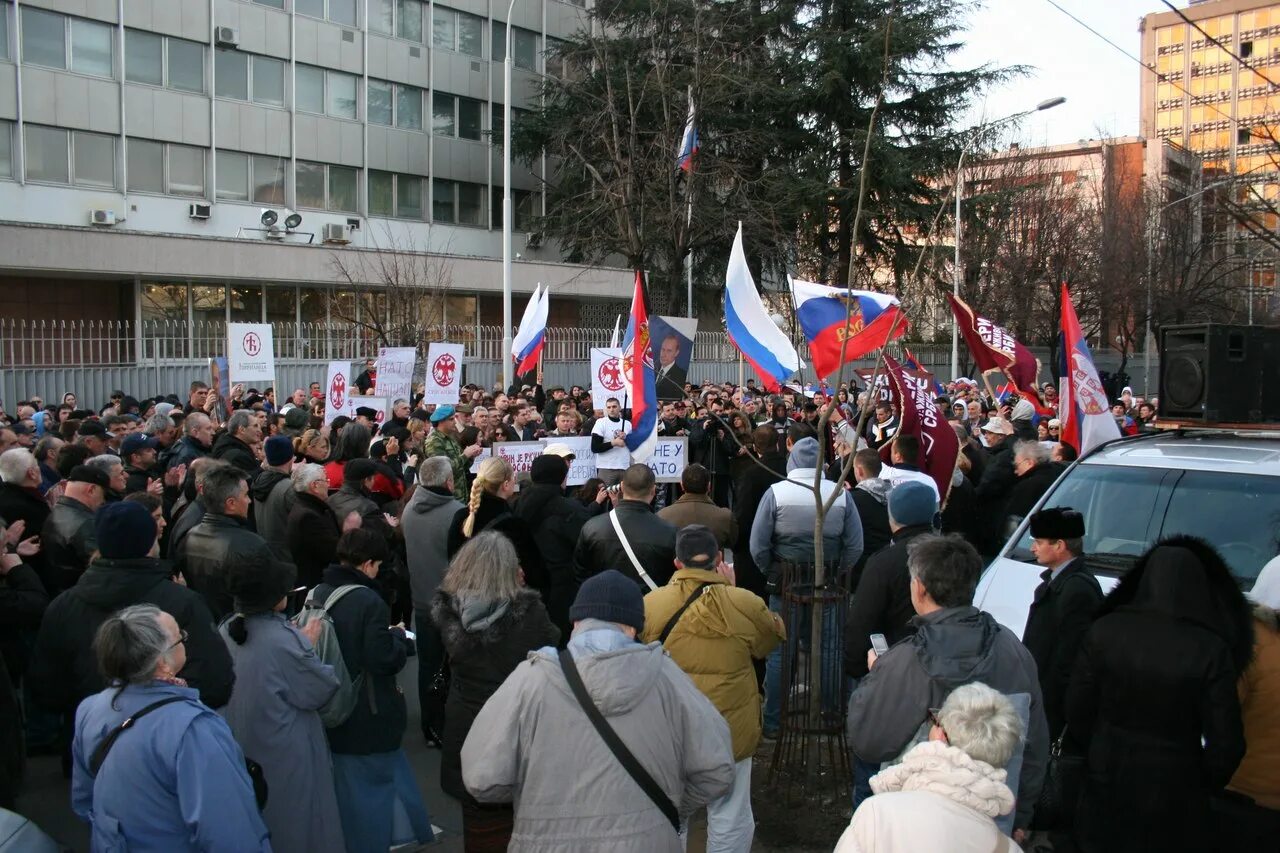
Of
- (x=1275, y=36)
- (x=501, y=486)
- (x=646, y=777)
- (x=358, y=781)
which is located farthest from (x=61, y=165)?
(x=1275, y=36)

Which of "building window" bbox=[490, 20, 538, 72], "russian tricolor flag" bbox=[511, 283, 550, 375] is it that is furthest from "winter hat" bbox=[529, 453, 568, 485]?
"building window" bbox=[490, 20, 538, 72]

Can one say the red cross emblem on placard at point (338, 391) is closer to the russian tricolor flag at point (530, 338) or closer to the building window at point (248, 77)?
the russian tricolor flag at point (530, 338)

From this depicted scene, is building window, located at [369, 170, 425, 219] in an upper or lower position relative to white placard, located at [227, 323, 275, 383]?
upper

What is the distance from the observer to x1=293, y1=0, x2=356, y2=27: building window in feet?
108

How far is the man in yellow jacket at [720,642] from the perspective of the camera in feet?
16.4

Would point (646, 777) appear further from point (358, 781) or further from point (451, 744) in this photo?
point (358, 781)

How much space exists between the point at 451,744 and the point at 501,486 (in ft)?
8.03

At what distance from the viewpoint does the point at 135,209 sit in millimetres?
29656

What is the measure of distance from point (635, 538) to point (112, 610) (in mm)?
2878

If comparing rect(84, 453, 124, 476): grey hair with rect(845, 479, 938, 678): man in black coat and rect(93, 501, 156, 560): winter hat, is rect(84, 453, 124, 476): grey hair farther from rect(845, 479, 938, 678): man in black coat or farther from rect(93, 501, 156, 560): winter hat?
rect(845, 479, 938, 678): man in black coat

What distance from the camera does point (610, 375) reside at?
14414mm

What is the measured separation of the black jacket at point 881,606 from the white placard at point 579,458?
520cm

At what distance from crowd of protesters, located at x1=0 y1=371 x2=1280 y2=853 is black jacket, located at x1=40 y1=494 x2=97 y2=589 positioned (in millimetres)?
19

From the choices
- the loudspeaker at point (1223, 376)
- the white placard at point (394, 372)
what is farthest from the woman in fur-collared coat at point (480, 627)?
the white placard at point (394, 372)
